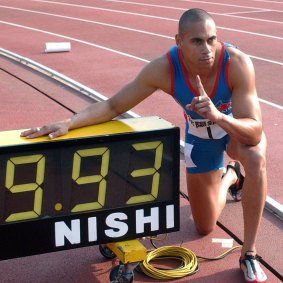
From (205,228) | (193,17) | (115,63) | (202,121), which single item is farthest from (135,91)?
(115,63)

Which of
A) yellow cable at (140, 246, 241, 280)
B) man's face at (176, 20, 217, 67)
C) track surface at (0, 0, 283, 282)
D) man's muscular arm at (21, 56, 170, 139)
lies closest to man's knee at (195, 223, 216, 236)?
track surface at (0, 0, 283, 282)

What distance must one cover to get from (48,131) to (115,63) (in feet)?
28.0

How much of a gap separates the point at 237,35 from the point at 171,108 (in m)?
6.84

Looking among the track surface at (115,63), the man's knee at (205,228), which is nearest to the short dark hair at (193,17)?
the man's knee at (205,228)

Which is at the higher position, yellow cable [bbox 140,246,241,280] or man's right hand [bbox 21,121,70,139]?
man's right hand [bbox 21,121,70,139]

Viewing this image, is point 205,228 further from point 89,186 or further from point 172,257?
point 89,186

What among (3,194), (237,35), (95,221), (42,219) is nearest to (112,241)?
(95,221)

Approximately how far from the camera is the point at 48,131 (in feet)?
14.3

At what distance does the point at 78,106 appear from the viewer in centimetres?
955

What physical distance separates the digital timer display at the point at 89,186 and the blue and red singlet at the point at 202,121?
0.50 m

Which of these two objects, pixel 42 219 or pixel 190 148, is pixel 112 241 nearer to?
pixel 42 219

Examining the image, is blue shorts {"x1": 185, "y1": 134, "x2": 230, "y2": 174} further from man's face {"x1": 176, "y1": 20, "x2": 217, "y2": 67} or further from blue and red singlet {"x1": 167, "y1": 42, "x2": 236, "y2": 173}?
man's face {"x1": 176, "y1": 20, "x2": 217, "y2": 67}

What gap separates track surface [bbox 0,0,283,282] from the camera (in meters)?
5.05

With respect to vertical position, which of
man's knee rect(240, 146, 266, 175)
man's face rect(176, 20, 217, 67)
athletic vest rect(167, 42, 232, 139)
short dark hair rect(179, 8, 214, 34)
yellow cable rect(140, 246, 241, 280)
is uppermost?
short dark hair rect(179, 8, 214, 34)
